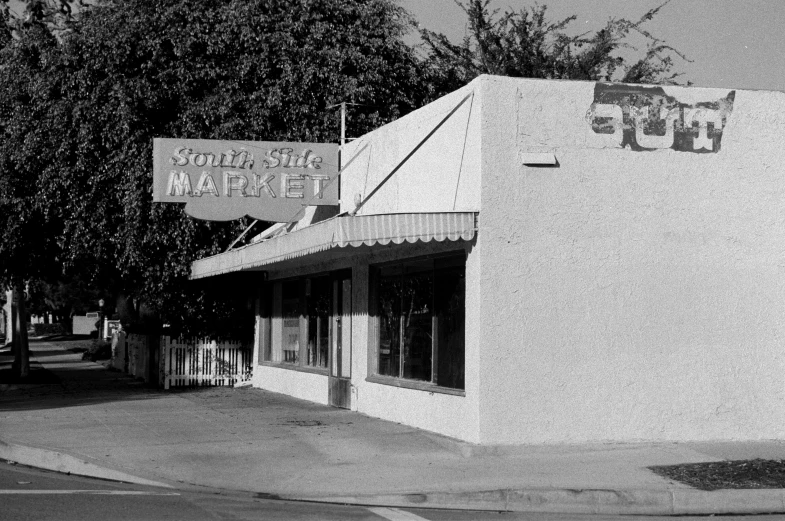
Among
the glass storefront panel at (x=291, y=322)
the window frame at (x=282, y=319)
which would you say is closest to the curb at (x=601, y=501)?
the window frame at (x=282, y=319)

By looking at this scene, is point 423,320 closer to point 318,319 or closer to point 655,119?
point 655,119

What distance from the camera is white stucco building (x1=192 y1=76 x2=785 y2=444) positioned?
1300cm

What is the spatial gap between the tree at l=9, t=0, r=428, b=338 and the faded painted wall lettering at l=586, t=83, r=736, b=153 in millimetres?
10596

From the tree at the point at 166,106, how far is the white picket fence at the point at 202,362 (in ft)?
2.01

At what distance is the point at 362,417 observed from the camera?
662 inches

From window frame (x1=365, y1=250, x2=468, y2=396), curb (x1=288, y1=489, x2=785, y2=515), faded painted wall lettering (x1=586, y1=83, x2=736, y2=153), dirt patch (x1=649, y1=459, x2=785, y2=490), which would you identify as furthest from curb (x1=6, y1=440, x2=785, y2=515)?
faded painted wall lettering (x1=586, y1=83, x2=736, y2=153)

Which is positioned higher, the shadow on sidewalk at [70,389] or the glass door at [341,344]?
the glass door at [341,344]

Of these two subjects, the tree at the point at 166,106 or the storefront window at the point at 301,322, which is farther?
the tree at the point at 166,106

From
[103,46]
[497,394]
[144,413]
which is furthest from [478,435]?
[103,46]

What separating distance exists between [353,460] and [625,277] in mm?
4162

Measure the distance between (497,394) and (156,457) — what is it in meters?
4.30

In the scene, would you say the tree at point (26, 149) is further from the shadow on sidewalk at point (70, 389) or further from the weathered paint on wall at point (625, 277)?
the weathered paint on wall at point (625, 277)

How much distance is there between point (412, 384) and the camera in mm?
15297

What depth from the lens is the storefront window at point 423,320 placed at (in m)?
14.0
